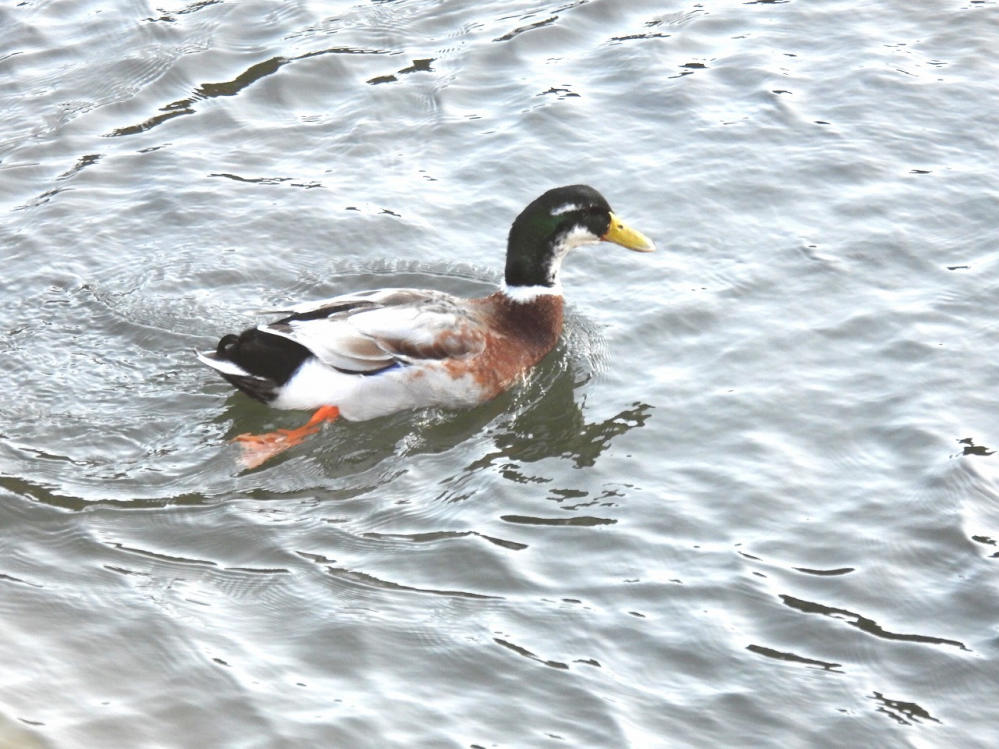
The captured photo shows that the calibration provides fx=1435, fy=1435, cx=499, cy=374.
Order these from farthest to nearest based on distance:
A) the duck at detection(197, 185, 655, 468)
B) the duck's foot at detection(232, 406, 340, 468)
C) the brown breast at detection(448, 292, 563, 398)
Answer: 1. the brown breast at detection(448, 292, 563, 398)
2. the duck at detection(197, 185, 655, 468)
3. the duck's foot at detection(232, 406, 340, 468)

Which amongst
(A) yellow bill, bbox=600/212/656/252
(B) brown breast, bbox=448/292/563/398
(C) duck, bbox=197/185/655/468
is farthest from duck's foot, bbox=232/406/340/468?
(A) yellow bill, bbox=600/212/656/252

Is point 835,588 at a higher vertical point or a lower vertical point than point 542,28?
lower

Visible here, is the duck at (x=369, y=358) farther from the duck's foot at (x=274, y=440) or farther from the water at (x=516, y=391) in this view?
the water at (x=516, y=391)

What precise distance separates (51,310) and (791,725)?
501 cm

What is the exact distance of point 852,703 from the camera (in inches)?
221

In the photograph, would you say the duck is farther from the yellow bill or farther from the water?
the yellow bill

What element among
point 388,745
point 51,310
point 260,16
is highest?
point 260,16

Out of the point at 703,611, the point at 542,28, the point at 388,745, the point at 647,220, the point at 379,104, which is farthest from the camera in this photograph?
the point at 542,28

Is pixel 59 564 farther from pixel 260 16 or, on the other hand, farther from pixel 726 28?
pixel 726 28

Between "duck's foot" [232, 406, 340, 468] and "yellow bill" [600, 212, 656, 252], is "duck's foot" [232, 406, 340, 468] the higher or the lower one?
the lower one

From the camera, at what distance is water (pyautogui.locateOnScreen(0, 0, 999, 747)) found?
5676 millimetres

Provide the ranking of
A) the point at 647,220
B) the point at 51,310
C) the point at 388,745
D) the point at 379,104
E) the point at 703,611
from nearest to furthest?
the point at 388,745 < the point at 703,611 < the point at 51,310 < the point at 647,220 < the point at 379,104

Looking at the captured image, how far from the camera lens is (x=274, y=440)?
7523mm

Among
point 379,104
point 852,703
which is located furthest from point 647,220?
point 852,703
